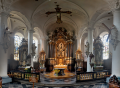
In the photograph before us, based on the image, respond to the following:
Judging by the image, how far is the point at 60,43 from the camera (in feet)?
65.9

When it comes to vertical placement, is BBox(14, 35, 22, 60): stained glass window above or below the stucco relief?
below

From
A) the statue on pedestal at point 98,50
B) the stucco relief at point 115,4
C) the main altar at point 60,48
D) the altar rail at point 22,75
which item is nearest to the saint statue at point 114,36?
the stucco relief at point 115,4

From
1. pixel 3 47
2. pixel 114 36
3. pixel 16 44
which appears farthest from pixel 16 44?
pixel 114 36

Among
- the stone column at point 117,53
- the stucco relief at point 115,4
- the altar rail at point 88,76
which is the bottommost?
the altar rail at point 88,76

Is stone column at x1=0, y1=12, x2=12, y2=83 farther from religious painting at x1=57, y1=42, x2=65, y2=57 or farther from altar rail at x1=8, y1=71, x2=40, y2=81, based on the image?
religious painting at x1=57, y1=42, x2=65, y2=57

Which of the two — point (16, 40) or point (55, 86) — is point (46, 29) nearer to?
point (16, 40)

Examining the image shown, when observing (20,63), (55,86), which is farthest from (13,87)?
(20,63)

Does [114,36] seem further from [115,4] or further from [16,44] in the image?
[16,44]

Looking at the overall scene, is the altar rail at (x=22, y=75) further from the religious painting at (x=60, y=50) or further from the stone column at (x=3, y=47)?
the religious painting at (x=60, y=50)

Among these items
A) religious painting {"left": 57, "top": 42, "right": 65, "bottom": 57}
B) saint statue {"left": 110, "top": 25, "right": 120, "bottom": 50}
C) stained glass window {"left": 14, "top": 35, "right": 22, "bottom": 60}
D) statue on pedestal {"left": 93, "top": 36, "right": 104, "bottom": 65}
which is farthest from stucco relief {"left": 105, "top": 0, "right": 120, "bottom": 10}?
stained glass window {"left": 14, "top": 35, "right": 22, "bottom": 60}

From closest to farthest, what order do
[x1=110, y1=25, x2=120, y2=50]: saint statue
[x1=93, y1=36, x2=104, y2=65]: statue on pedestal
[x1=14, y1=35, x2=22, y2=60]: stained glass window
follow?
1. [x1=110, y1=25, x2=120, y2=50]: saint statue
2. [x1=93, y1=36, x2=104, y2=65]: statue on pedestal
3. [x1=14, y1=35, x2=22, y2=60]: stained glass window

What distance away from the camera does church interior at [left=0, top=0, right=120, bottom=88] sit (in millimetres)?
8843

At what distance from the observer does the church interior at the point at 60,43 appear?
348 inches

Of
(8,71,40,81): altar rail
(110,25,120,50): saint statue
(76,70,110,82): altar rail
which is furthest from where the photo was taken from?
(8,71,40,81): altar rail
